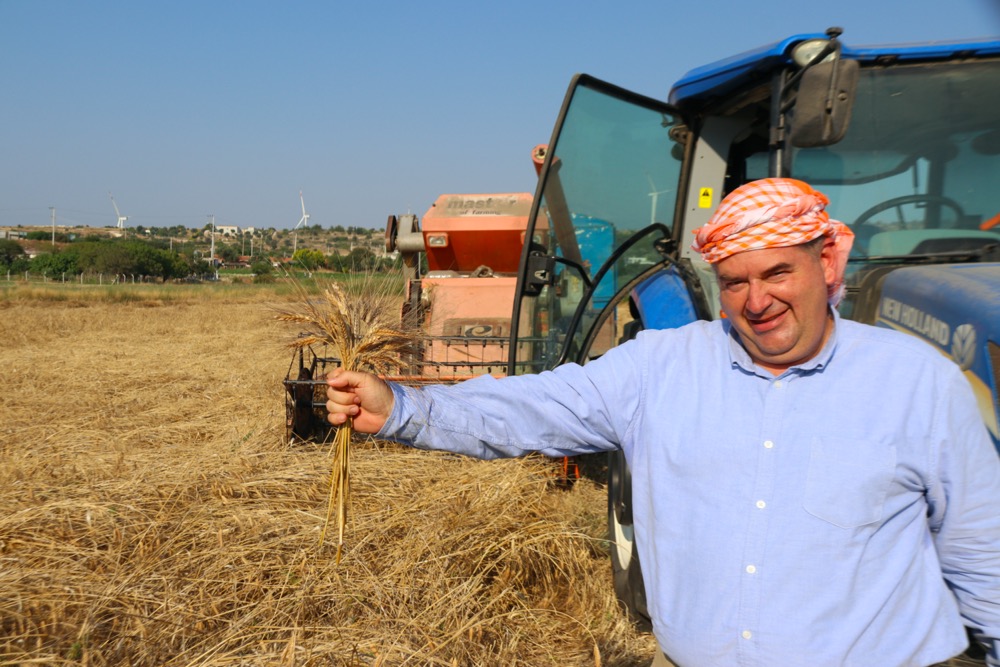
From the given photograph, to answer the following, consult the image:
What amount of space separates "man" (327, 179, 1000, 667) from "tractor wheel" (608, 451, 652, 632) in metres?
1.51

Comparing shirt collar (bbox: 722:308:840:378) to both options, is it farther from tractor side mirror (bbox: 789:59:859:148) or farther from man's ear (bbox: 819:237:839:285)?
tractor side mirror (bbox: 789:59:859:148)

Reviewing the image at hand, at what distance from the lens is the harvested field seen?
8.54 feet

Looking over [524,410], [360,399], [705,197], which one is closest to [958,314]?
[524,410]

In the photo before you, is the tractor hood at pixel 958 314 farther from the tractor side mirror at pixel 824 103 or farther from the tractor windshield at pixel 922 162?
the tractor side mirror at pixel 824 103

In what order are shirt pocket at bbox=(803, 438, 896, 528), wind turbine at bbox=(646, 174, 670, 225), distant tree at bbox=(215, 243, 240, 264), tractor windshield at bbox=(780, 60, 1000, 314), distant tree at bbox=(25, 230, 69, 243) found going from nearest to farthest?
shirt pocket at bbox=(803, 438, 896, 528) < tractor windshield at bbox=(780, 60, 1000, 314) < wind turbine at bbox=(646, 174, 670, 225) < distant tree at bbox=(215, 243, 240, 264) < distant tree at bbox=(25, 230, 69, 243)

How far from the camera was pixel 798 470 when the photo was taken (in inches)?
60.8

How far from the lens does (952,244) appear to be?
9.20 feet

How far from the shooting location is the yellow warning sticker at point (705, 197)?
3824 millimetres

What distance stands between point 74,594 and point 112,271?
45609mm

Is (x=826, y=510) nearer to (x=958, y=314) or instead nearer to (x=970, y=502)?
(x=970, y=502)

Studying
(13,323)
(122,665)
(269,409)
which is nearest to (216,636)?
(122,665)

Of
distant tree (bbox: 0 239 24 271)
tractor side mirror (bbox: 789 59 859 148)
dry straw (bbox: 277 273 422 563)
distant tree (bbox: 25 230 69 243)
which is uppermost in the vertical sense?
distant tree (bbox: 25 230 69 243)

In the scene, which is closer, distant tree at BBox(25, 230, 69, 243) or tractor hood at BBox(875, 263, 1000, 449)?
tractor hood at BBox(875, 263, 1000, 449)

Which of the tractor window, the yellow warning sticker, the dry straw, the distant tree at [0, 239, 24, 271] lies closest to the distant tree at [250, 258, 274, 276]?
the dry straw
